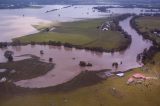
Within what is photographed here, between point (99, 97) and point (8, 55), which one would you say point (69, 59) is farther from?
point (99, 97)

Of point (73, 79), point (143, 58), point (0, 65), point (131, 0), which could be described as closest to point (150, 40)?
point (143, 58)

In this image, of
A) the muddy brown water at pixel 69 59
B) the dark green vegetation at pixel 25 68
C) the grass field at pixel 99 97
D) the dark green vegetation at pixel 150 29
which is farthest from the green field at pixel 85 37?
the grass field at pixel 99 97

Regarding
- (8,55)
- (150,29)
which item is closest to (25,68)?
(8,55)

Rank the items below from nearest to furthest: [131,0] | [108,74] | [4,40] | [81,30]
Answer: [108,74] → [4,40] → [81,30] → [131,0]

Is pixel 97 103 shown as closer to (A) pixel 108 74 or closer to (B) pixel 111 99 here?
(B) pixel 111 99

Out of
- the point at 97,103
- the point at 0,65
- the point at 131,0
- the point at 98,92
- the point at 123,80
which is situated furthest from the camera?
the point at 131,0

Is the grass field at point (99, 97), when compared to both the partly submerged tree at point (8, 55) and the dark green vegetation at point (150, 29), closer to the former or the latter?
the partly submerged tree at point (8, 55)

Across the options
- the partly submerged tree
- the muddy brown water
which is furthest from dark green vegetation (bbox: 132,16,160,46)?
the partly submerged tree
